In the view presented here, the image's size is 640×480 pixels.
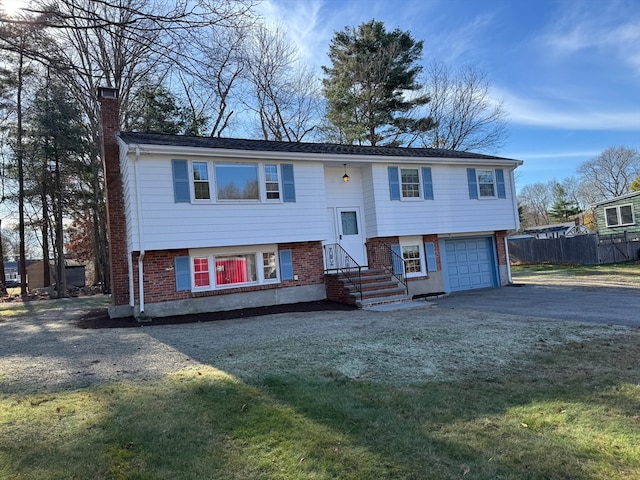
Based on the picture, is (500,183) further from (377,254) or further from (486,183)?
(377,254)

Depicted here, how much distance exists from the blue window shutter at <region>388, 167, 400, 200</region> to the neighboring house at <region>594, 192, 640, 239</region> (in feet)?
60.8

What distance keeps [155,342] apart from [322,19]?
1012 cm

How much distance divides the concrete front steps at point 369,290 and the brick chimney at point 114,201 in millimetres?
6068

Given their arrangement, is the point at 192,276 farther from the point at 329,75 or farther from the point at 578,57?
the point at 329,75

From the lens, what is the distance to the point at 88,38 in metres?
19.3

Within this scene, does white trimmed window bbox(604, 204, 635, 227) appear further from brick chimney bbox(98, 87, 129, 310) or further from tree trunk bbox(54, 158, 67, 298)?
tree trunk bbox(54, 158, 67, 298)

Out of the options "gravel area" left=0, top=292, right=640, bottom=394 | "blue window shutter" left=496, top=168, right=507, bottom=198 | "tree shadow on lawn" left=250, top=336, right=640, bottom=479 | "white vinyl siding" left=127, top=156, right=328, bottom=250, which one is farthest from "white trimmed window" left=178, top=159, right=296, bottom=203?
"blue window shutter" left=496, top=168, right=507, bottom=198

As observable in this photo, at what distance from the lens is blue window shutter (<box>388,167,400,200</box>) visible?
46.4 feet

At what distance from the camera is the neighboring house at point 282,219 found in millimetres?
11078

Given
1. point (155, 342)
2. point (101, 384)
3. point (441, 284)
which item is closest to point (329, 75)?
point (441, 284)

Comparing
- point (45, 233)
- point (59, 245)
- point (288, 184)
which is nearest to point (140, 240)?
point (288, 184)

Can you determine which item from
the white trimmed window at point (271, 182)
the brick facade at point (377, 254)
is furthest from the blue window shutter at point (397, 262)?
the white trimmed window at point (271, 182)

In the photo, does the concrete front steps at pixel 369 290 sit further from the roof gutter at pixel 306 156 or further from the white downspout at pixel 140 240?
the white downspout at pixel 140 240

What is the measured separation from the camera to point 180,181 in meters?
11.2
